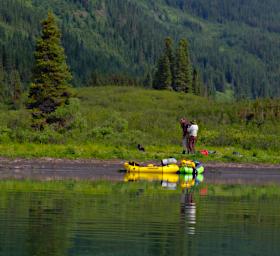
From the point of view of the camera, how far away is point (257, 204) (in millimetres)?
30453

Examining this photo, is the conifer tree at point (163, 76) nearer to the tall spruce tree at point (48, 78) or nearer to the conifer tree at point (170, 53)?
the conifer tree at point (170, 53)

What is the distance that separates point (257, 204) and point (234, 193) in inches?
171

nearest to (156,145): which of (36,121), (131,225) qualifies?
(36,121)

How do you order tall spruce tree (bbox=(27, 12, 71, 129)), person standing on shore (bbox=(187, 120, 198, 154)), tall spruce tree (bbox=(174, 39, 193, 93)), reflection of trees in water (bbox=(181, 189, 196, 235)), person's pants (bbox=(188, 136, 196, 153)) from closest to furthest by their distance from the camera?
reflection of trees in water (bbox=(181, 189, 196, 235)) < person standing on shore (bbox=(187, 120, 198, 154)) < person's pants (bbox=(188, 136, 196, 153)) < tall spruce tree (bbox=(27, 12, 71, 129)) < tall spruce tree (bbox=(174, 39, 193, 93))

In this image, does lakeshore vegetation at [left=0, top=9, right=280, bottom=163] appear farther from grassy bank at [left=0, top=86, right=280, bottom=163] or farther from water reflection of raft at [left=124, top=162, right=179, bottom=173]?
water reflection of raft at [left=124, top=162, right=179, bottom=173]

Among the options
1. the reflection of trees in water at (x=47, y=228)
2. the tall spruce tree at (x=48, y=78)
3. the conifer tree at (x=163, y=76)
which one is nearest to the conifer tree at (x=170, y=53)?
the conifer tree at (x=163, y=76)

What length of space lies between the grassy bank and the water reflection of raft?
505cm

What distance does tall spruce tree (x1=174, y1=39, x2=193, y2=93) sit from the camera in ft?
439

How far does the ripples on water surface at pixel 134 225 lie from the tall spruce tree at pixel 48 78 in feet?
113

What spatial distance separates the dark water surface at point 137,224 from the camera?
772 inches

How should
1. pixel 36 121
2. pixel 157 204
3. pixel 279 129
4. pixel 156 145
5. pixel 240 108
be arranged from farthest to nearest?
1. pixel 240 108
2. pixel 279 129
3. pixel 36 121
4. pixel 156 145
5. pixel 157 204

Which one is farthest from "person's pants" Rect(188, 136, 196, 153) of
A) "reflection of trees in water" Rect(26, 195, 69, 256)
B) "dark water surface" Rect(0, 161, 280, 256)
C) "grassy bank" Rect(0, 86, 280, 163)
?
"reflection of trees in water" Rect(26, 195, 69, 256)

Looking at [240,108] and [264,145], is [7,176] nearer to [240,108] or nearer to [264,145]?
[264,145]

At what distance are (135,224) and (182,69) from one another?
11314 cm
